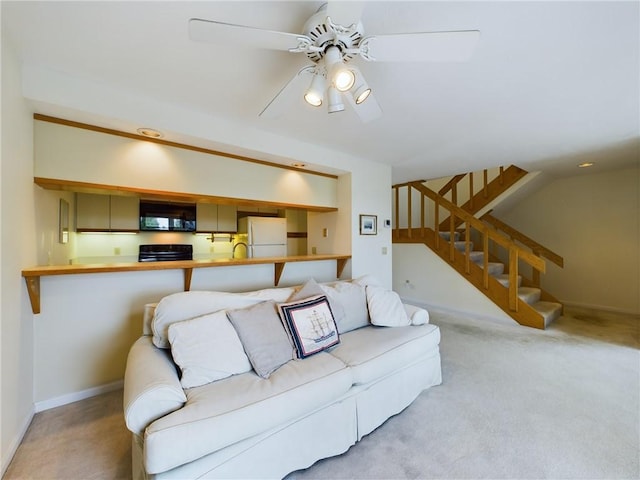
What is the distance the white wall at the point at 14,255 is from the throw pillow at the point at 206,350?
3.00 ft

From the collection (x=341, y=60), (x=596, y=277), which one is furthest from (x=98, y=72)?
(x=596, y=277)

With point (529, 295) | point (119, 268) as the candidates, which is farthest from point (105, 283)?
point (529, 295)

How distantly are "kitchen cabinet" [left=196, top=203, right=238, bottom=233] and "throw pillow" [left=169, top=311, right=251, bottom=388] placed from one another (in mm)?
2978

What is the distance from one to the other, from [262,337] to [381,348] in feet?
2.70

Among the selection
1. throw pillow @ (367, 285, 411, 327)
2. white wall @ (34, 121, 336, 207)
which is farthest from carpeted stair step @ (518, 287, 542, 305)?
white wall @ (34, 121, 336, 207)

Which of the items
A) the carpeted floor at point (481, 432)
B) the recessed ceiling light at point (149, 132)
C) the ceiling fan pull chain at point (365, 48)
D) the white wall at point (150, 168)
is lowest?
the carpeted floor at point (481, 432)

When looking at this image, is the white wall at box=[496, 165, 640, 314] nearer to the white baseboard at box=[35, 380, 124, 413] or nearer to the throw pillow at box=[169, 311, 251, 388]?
the throw pillow at box=[169, 311, 251, 388]

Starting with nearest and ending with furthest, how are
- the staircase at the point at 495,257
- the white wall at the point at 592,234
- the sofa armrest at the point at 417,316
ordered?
the sofa armrest at the point at 417,316 → the staircase at the point at 495,257 → the white wall at the point at 592,234

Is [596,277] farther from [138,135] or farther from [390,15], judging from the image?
[138,135]

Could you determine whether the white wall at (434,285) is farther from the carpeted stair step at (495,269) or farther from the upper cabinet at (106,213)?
the upper cabinet at (106,213)

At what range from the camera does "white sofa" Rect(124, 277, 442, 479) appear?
1.09 metres

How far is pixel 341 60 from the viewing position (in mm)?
1305

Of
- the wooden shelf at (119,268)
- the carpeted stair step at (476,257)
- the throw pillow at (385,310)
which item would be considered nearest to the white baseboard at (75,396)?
the wooden shelf at (119,268)

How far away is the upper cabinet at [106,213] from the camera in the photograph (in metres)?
3.35
